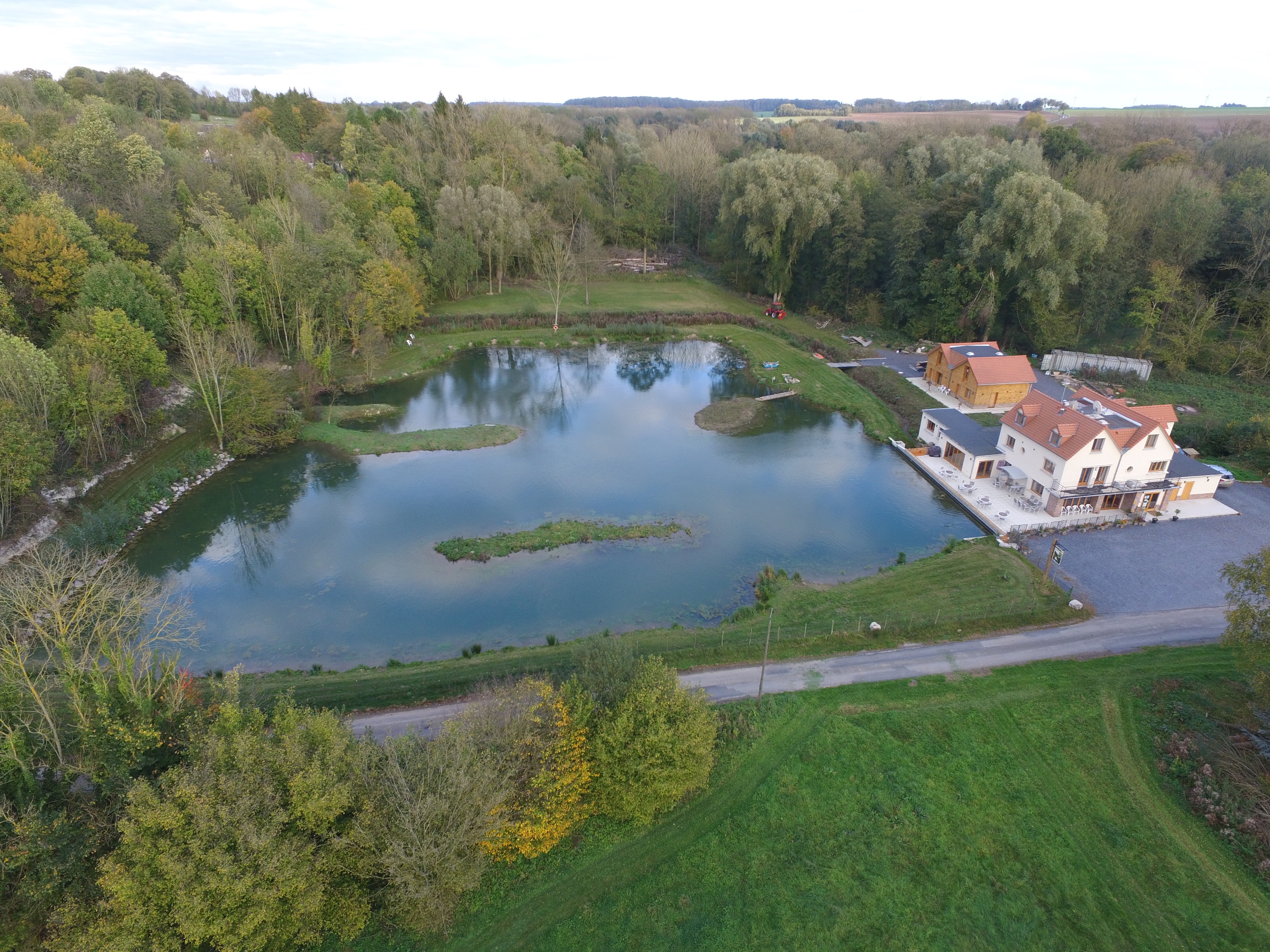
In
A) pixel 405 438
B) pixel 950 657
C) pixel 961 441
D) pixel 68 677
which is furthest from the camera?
pixel 405 438

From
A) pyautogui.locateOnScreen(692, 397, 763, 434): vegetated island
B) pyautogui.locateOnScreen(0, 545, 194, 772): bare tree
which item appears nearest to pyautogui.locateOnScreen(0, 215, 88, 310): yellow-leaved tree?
pyautogui.locateOnScreen(0, 545, 194, 772): bare tree

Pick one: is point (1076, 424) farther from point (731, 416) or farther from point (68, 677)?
point (68, 677)

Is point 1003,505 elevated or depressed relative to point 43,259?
depressed

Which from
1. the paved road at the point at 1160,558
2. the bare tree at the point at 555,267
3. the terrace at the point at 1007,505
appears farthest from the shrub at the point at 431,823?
the bare tree at the point at 555,267

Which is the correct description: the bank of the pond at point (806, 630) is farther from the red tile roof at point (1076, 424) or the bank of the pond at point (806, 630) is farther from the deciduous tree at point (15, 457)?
the deciduous tree at point (15, 457)

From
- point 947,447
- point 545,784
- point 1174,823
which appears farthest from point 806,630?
point 947,447

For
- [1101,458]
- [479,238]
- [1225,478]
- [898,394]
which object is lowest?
[1225,478]
